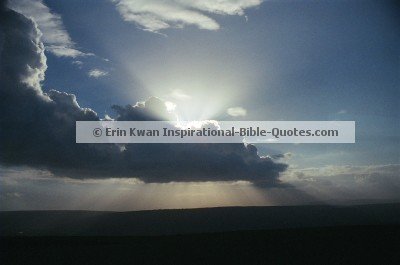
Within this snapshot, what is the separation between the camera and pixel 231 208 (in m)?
134

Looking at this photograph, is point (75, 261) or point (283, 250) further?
point (283, 250)

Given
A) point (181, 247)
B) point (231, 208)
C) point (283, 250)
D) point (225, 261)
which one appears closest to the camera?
point (225, 261)

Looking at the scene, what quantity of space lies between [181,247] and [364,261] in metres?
8.53

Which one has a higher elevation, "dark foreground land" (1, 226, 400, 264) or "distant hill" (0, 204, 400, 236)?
"dark foreground land" (1, 226, 400, 264)

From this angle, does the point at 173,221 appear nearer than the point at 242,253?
No

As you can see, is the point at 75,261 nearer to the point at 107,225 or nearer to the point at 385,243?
the point at 385,243

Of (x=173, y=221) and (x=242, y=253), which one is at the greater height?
(x=242, y=253)

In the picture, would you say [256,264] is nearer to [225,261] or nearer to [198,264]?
[225,261]

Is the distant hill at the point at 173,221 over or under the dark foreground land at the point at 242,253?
under

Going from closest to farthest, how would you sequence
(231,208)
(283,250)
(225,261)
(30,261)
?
(225,261) < (30,261) < (283,250) < (231,208)

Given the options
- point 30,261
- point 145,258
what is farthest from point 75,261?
point 145,258

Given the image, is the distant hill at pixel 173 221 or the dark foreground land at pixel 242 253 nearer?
the dark foreground land at pixel 242 253

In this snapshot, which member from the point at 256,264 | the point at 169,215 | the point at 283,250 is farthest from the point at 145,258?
the point at 169,215

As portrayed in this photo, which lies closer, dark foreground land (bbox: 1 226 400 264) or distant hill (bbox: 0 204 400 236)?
dark foreground land (bbox: 1 226 400 264)
